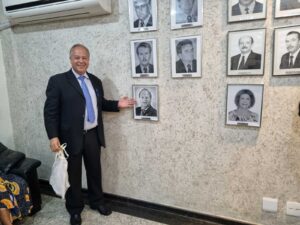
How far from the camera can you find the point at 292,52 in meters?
1.51

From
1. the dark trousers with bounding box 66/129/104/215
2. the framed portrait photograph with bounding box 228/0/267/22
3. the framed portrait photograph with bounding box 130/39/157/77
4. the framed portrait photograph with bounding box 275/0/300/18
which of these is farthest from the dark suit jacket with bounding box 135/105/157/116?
the framed portrait photograph with bounding box 275/0/300/18

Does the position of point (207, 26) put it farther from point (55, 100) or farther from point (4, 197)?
point (4, 197)

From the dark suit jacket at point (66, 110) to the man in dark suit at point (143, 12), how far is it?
2.30ft

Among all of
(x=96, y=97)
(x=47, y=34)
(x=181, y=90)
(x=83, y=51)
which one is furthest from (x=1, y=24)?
(x=181, y=90)

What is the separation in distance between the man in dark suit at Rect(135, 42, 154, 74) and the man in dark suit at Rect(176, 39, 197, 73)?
0.24 metres

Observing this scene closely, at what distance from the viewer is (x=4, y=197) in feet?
5.77

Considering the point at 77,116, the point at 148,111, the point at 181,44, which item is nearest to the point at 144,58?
the point at 181,44

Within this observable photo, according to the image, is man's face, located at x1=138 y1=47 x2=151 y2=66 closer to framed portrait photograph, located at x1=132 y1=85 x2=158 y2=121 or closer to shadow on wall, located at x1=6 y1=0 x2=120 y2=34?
framed portrait photograph, located at x1=132 y1=85 x2=158 y2=121

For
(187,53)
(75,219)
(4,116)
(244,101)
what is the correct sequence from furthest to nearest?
(4,116) < (75,219) < (187,53) < (244,101)

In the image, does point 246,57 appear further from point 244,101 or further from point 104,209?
point 104,209

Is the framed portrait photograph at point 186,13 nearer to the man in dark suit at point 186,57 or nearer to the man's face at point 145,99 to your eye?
the man in dark suit at point 186,57

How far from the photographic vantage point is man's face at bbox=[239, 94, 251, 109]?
167 cm

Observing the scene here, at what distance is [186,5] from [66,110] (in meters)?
1.22

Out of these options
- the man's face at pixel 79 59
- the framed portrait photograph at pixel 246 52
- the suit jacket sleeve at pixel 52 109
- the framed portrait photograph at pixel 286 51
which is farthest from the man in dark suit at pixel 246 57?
the suit jacket sleeve at pixel 52 109
